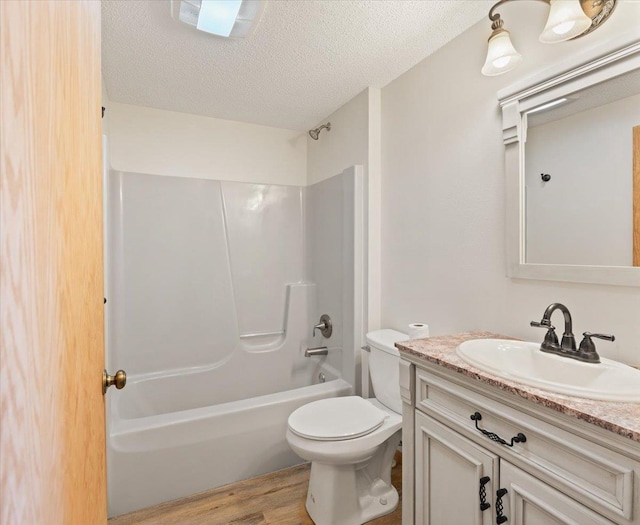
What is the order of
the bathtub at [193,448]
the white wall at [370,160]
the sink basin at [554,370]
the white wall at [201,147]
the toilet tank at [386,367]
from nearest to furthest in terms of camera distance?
1. the sink basin at [554,370]
2. the bathtub at [193,448]
3. the toilet tank at [386,367]
4. the white wall at [370,160]
5. the white wall at [201,147]

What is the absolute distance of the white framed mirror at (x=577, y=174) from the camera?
112 centimetres

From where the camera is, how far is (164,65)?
78.4 inches

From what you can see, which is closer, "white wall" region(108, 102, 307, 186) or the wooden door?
the wooden door

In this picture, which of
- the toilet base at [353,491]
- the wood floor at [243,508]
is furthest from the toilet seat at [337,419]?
the wood floor at [243,508]

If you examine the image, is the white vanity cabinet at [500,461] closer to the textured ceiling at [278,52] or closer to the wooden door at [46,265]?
the wooden door at [46,265]

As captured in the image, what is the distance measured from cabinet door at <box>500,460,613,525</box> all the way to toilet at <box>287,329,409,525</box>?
0.69 metres

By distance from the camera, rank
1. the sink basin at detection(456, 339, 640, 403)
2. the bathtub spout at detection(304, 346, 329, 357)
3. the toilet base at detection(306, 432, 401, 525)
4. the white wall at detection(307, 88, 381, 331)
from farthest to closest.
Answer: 1. the bathtub spout at detection(304, 346, 329, 357)
2. the white wall at detection(307, 88, 381, 331)
3. the toilet base at detection(306, 432, 401, 525)
4. the sink basin at detection(456, 339, 640, 403)

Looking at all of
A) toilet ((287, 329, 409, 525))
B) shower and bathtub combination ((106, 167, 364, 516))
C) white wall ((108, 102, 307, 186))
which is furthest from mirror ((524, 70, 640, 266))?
white wall ((108, 102, 307, 186))

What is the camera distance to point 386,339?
1.96 m

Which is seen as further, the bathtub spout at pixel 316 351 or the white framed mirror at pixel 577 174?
the bathtub spout at pixel 316 351

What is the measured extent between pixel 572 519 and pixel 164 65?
2.54 metres

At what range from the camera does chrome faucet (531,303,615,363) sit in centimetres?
106

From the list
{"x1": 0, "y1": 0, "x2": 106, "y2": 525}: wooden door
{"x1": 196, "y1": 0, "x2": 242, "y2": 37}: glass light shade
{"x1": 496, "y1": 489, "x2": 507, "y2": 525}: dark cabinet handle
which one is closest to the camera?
{"x1": 0, "y1": 0, "x2": 106, "y2": 525}: wooden door

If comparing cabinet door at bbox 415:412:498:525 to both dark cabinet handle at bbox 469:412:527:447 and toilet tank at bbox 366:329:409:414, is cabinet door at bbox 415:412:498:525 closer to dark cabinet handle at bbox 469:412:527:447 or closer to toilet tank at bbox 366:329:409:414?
dark cabinet handle at bbox 469:412:527:447
